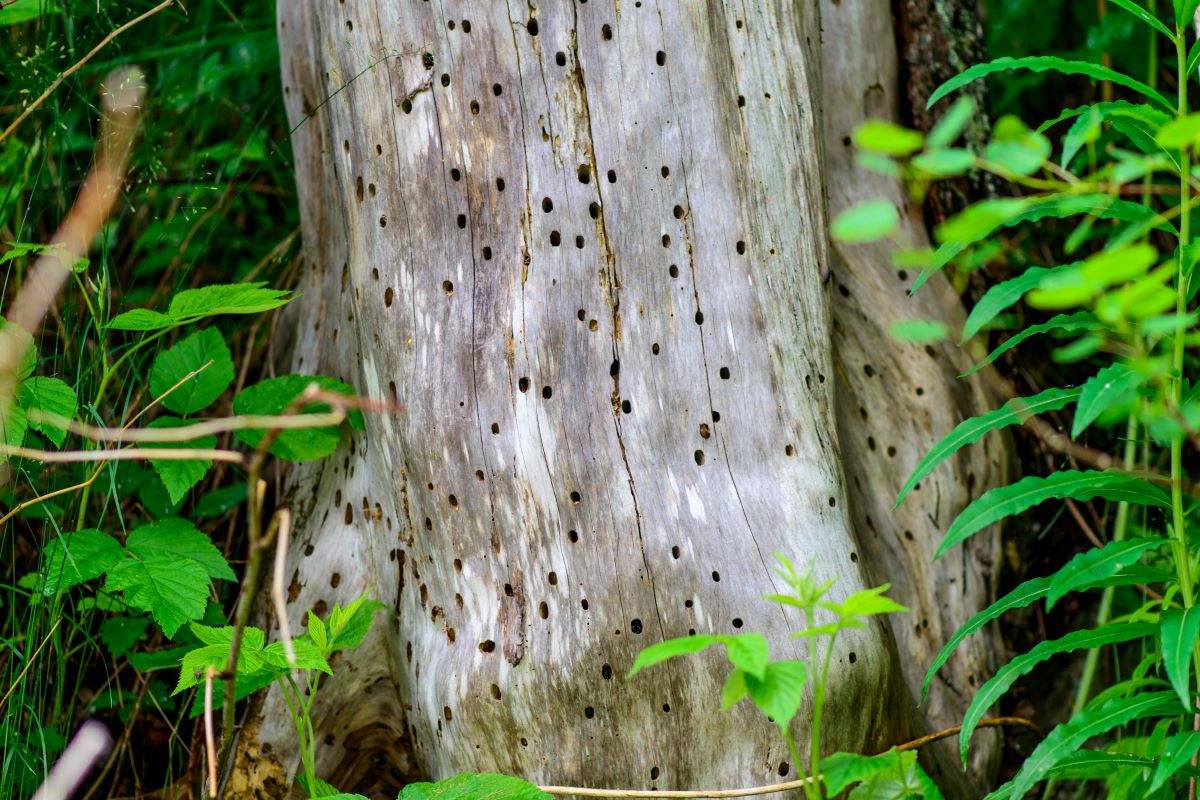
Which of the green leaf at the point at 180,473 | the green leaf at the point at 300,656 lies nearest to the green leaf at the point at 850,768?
Answer: the green leaf at the point at 300,656

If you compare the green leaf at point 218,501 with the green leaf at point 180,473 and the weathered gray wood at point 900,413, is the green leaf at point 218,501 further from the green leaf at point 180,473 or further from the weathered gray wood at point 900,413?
the weathered gray wood at point 900,413

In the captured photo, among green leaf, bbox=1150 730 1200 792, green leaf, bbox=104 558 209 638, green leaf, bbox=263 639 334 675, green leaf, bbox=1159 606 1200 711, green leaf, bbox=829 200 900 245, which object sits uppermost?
green leaf, bbox=829 200 900 245

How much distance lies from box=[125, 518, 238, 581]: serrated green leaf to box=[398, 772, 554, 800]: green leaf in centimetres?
62

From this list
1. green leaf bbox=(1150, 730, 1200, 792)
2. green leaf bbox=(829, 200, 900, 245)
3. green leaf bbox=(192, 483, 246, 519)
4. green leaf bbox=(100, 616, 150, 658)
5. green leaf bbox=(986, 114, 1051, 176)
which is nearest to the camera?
green leaf bbox=(829, 200, 900, 245)

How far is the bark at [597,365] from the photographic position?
2.09m

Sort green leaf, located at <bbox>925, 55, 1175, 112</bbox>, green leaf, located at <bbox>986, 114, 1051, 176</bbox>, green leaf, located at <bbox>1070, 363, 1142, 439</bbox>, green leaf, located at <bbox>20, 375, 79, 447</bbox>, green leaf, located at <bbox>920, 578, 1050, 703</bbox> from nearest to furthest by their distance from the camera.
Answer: green leaf, located at <bbox>986, 114, 1051, 176</bbox>
green leaf, located at <bbox>1070, 363, 1142, 439</bbox>
green leaf, located at <bbox>925, 55, 1175, 112</bbox>
green leaf, located at <bbox>920, 578, 1050, 703</bbox>
green leaf, located at <bbox>20, 375, 79, 447</bbox>

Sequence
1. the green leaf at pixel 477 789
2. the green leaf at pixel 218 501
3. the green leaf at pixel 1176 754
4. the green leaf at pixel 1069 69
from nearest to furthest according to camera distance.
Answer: the green leaf at pixel 1176 754 → the green leaf at pixel 1069 69 → the green leaf at pixel 477 789 → the green leaf at pixel 218 501

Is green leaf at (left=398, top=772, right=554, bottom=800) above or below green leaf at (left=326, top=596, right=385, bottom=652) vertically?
below

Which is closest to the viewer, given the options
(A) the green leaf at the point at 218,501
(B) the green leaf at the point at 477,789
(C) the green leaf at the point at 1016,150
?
(C) the green leaf at the point at 1016,150

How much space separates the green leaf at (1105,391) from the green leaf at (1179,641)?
1.14 ft

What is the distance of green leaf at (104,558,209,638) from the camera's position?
1993mm

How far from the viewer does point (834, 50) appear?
9.27 ft

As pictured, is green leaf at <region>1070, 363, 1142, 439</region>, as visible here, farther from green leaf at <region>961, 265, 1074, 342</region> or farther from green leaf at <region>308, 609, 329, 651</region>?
green leaf at <region>308, 609, 329, 651</region>

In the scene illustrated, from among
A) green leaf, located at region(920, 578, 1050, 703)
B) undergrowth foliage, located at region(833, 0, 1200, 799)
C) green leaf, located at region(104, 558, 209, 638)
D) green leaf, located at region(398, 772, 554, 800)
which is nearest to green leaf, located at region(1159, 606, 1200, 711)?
undergrowth foliage, located at region(833, 0, 1200, 799)
